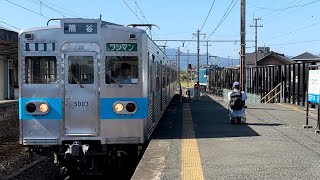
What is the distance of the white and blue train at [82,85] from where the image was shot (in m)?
8.63

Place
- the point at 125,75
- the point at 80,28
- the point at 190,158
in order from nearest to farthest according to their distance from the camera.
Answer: the point at 190,158 → the point at 80,28 → the point at 125,75

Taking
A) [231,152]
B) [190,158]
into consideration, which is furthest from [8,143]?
[231,152]

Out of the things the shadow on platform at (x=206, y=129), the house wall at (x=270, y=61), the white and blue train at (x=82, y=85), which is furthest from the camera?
the house wall at (x=270, y=61)

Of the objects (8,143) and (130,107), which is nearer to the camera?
(130,107)

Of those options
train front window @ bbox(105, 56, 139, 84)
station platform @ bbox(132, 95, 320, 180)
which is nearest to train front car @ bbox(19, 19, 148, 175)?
train front window @ bbox(105, 56, 139, 84)

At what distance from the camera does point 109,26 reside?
8672 millimetres

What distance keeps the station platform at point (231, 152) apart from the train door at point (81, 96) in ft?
4.08

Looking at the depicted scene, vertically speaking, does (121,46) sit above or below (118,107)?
above

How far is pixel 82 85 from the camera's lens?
8.66 metres

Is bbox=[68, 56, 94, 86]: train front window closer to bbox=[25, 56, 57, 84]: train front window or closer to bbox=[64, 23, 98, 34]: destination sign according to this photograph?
bbox=[25, 56, 57, 84]: train front window

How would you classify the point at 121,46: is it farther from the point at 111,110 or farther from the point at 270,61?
the point at 270,61

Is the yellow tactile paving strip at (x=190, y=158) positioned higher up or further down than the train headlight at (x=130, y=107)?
further down

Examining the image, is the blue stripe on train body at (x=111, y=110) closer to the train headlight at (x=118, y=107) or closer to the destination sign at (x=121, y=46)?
the train headlight at (x=118, y=107)

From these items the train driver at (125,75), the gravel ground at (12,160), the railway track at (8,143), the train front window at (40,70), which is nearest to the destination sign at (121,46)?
the train driver at (125,75)
